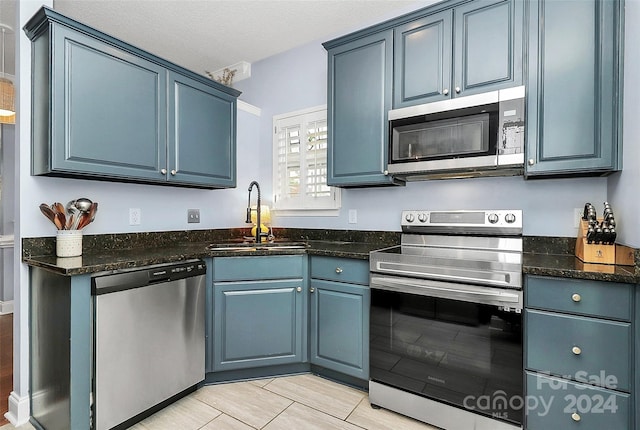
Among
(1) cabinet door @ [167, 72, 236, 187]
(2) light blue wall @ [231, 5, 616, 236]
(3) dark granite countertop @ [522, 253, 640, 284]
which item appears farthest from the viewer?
(1) cabinet door @ [167, 72, 236, 187]

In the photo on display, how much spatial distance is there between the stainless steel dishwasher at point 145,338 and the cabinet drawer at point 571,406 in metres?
1.88

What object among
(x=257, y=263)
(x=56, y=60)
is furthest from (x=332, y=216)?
(x=56, y=60)

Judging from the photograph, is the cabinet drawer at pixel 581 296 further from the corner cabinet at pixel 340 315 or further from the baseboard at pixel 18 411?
the baseboard at pixel 18 411

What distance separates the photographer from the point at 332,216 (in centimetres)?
289

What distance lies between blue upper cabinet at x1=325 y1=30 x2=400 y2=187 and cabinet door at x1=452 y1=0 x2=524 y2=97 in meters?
0.46

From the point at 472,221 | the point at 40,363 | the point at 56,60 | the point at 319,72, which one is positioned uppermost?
the point at 319,72

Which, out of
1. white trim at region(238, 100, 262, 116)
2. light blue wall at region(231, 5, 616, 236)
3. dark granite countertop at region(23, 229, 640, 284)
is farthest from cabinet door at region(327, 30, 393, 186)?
white trim at region(238, 100, 262, 116)

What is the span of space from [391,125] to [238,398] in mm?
2057

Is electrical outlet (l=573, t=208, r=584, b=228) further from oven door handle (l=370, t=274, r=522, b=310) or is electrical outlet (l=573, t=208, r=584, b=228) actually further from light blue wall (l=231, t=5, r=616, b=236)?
oven door handle (l=370, t=274, r=522, b=310)

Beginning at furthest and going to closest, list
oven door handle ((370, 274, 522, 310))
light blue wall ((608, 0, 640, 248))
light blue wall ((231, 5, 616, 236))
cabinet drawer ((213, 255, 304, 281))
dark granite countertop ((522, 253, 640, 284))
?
cabinet drawer ((213, 255, 304, 281)) → light blue wall ((231, 5, 616, 236)) → oven door handle ((370, 274, 522, 310)) → light blue wall ((608, 0, 640, 248)) → dark granite countertop ((522, 253, 640, 284))

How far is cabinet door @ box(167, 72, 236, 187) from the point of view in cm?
231

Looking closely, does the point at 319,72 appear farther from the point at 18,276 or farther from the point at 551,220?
the point at 18,276

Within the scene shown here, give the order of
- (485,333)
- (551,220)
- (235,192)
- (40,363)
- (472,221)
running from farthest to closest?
(235,192), (472,221), (551,220), (40,363), (485,333)

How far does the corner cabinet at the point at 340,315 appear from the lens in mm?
2076
